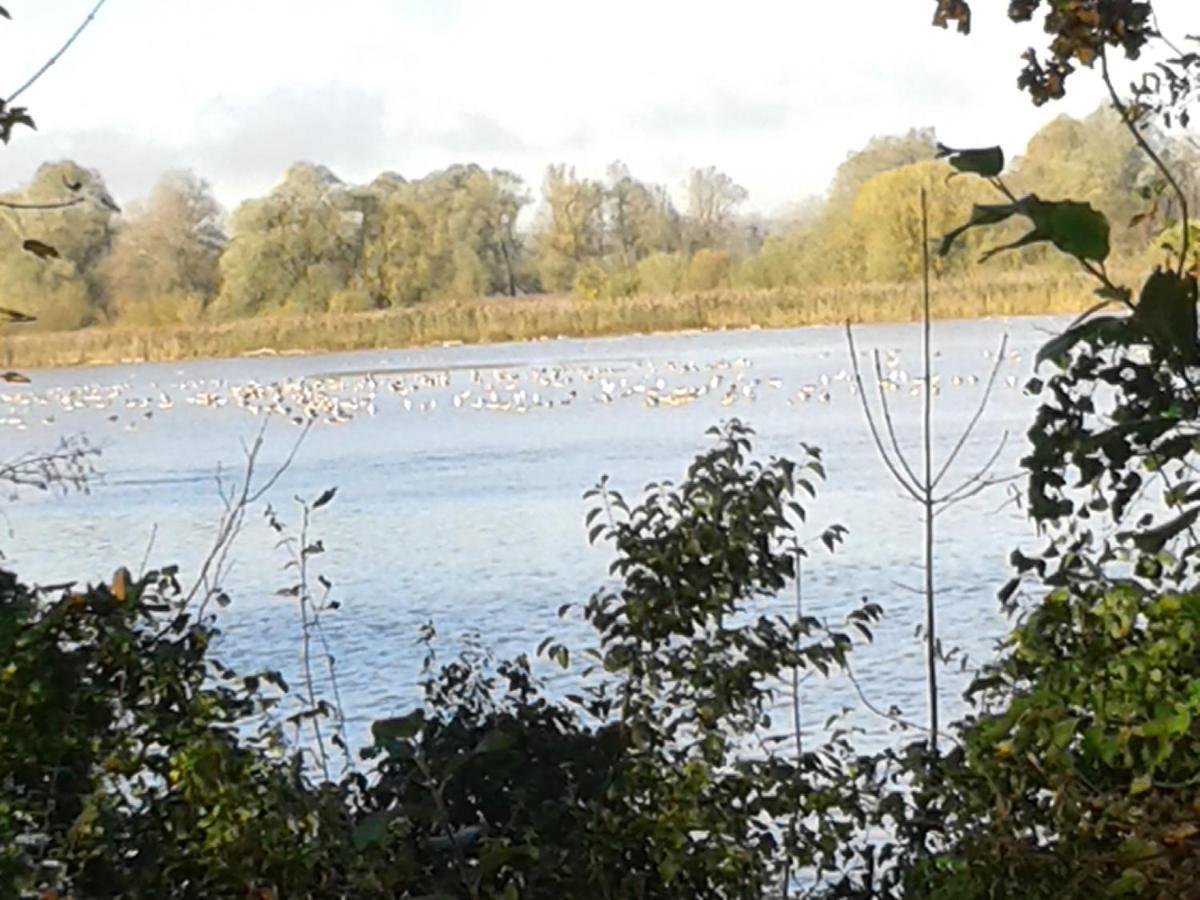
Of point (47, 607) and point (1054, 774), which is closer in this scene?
point (1054, 774)

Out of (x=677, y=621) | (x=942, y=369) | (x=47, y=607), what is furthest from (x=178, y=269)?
(x=942, y=369)

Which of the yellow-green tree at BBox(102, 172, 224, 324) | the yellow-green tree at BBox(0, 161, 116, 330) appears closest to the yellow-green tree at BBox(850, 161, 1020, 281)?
the yellow-green tree at BBox(102, 172, 224, 324)

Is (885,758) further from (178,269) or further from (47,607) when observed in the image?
(178,269)

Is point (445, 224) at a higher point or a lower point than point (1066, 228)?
higher

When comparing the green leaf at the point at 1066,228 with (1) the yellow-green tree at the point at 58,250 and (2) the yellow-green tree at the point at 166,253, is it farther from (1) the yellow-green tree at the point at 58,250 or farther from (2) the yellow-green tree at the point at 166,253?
(2) the yellow-green tree at the point at 166,253

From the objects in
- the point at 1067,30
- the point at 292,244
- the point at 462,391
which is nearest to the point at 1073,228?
the point at 1067,30

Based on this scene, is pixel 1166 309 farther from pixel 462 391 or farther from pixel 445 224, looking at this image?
pixel 462 391

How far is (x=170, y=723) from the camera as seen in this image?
6.55 feet

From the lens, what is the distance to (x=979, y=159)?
1236 millimetres

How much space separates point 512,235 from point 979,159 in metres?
1.70

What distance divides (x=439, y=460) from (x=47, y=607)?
158cm

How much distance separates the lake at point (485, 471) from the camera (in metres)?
2.70

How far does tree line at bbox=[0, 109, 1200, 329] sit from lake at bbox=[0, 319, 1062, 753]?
0.28m

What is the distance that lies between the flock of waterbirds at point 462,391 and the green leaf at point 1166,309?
235 cm
